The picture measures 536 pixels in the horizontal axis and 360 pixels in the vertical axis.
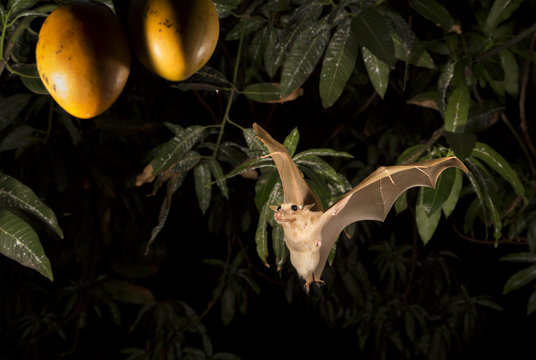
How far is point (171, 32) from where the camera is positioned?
0.29 metres

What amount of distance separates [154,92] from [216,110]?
0.25 meters

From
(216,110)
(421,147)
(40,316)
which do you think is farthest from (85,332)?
(421,147)

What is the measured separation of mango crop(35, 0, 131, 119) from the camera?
277mm

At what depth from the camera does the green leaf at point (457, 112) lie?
714mm

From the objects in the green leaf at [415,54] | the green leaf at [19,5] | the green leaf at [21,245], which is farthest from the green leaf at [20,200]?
the green leaf at [415,54]

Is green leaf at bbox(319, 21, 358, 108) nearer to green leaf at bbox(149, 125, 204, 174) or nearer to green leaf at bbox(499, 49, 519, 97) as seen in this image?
green leaf at bbox(149, 125, 204, 174)

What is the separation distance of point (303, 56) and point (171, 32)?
39 cm

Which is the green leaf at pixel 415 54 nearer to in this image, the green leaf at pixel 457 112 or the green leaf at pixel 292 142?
the green leaf at pixel 457 112

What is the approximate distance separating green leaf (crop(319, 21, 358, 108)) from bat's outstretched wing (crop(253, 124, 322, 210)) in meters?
0.25

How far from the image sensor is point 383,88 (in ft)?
2.18

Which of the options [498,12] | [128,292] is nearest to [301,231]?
[498,12]

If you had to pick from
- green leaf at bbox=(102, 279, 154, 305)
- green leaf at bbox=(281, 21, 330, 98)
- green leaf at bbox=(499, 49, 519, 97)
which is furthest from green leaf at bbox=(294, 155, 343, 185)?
green leaf at bbox=(102, 279, 154, 305)

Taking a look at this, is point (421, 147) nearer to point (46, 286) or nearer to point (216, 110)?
point (216, 110)

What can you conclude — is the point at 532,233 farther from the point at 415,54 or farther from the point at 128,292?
the point at 128,292
